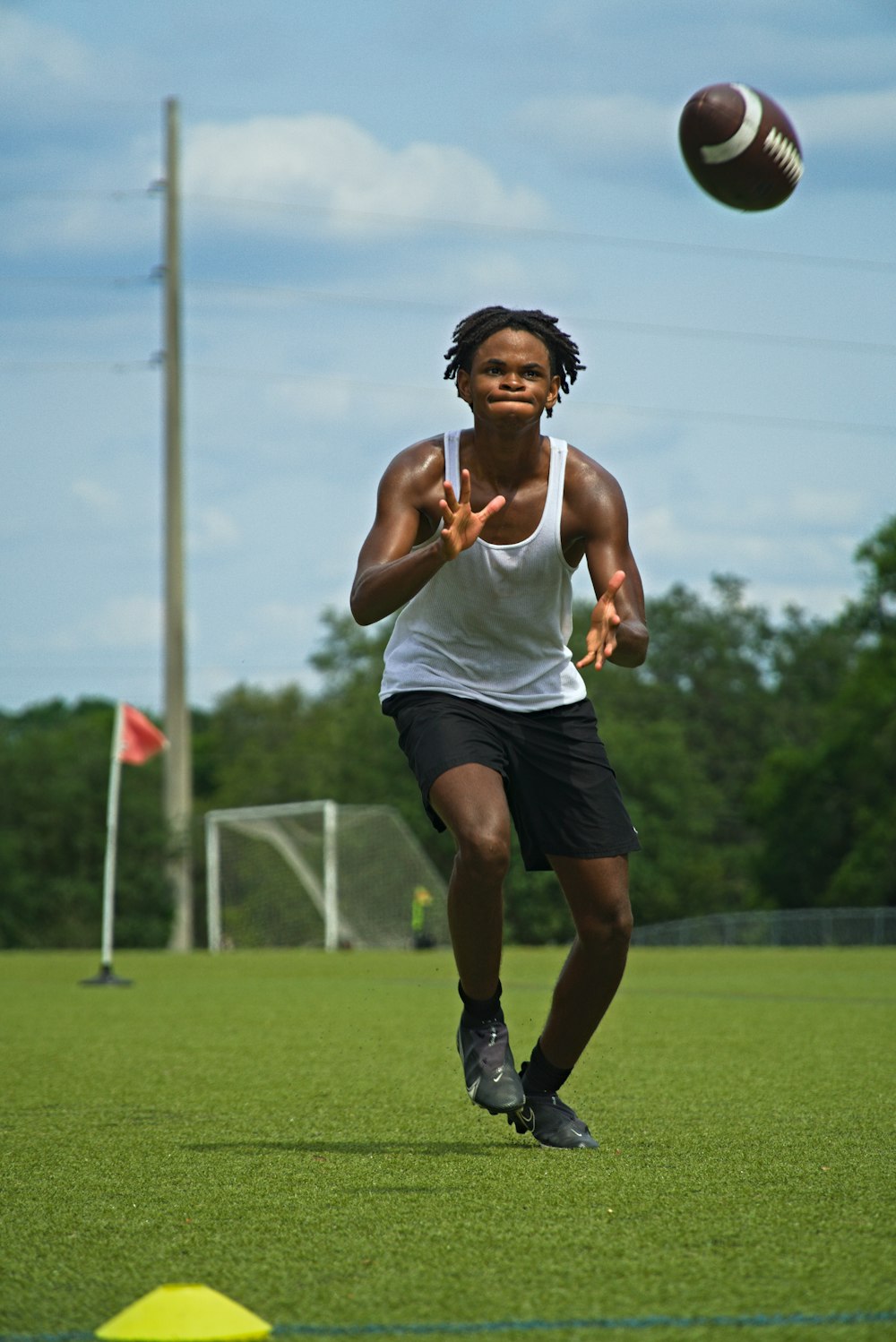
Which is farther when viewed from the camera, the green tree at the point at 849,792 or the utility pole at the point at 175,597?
the green tree at the point at 849,792

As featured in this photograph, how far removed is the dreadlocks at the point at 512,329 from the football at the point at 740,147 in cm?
106

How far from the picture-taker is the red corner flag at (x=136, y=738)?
17094 millimetres

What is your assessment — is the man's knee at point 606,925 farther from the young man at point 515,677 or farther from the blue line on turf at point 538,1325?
the blue line on turf at point 538,1325

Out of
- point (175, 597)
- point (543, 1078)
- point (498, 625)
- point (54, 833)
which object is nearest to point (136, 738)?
point (175, 597)

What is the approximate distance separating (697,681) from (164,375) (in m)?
55.7

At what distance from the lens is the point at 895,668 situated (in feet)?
181

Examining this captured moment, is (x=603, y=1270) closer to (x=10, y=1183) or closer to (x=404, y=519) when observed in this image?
(x=10, y=1183)

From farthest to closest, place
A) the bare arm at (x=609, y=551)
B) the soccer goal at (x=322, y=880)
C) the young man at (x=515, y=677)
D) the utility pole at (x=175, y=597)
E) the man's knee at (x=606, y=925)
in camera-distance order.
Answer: the soccer goal at (x=322, y=880), the utility pole at (x=175, y=597), the man's knee at (x=606, y=925), the young man at (x=515, y=677), the bare arm at (x=609, y=551)

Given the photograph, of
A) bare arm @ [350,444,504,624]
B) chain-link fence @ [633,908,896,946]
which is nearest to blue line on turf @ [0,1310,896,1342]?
bare arm @ [350,444,504,624]

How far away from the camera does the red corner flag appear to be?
1709 centimetres

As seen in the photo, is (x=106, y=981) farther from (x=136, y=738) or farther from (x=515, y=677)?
(x=515, y=677)

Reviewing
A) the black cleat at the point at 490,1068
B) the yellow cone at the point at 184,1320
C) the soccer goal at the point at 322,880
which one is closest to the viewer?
the yellow cone at the point at 184,1320

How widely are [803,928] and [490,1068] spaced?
37060mm

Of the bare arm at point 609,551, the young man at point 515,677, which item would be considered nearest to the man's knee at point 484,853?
the young man at point 515,677
